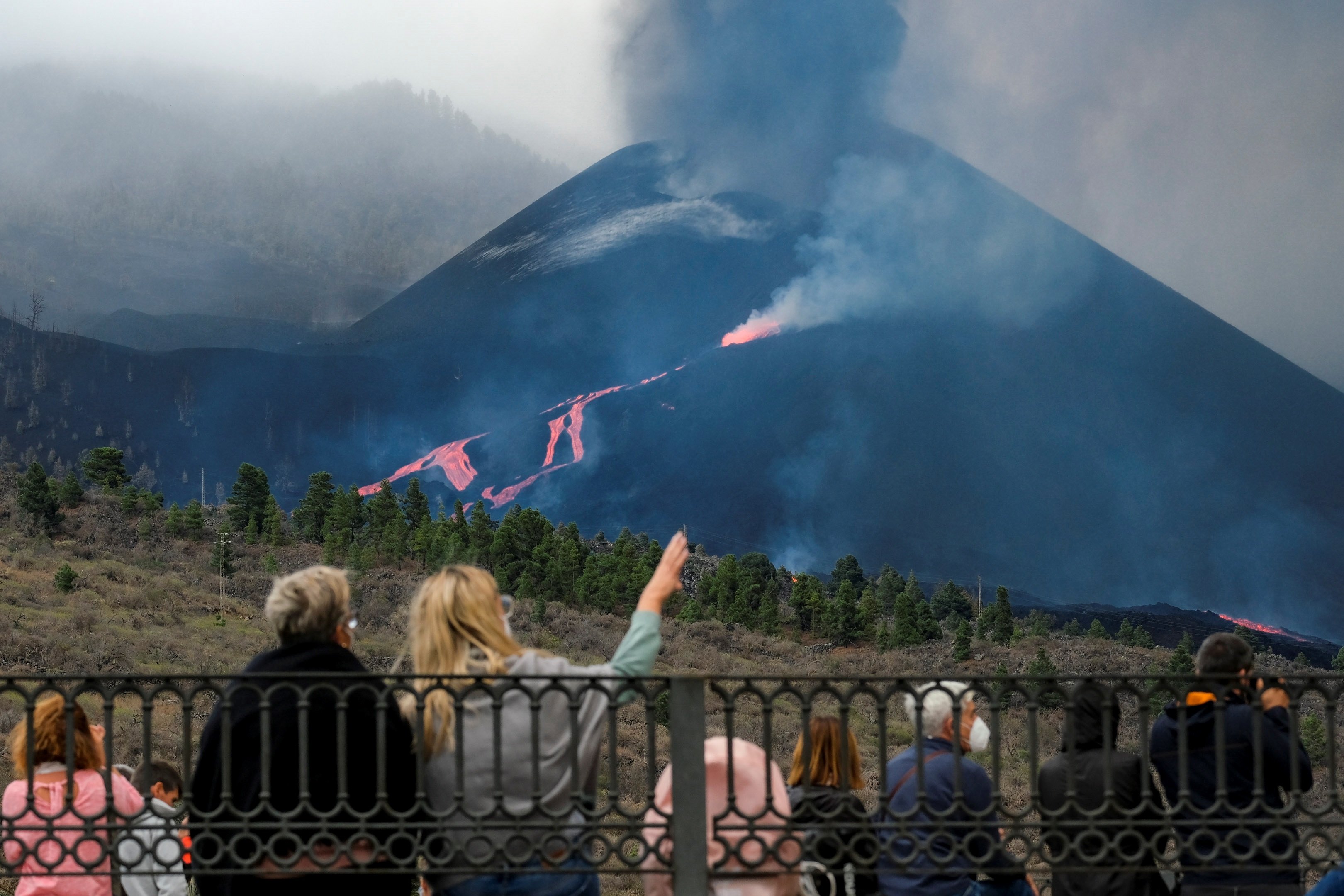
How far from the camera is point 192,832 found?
3.72 m

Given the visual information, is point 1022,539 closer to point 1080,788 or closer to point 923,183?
point 923,183

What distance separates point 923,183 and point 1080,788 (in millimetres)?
90040

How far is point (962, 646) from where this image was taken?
113ft

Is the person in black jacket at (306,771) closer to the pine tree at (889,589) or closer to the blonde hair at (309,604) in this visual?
the blonde hair at (309,604)

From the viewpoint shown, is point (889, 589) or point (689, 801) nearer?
point (689, 801)

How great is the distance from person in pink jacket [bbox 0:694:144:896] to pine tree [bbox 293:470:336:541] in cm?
3849

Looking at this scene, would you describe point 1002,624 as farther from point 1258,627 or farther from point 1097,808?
point 1097,808

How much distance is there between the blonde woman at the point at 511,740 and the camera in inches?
139

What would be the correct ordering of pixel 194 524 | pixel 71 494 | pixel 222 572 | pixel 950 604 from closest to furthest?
pixel 222 572 → pixel 194 524 → pixel 71 494 → pixel 950 604

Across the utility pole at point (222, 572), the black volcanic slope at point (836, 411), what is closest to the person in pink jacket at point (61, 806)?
the utility pole at point (222, 572)

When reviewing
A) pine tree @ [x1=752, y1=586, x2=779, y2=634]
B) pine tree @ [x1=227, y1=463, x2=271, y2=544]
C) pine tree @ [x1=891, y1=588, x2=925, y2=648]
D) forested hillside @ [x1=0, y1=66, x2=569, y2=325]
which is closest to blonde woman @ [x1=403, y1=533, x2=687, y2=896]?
pine tree @ [x1=752, y1=586, x2=779, y2=634]

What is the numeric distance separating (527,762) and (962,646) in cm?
3230

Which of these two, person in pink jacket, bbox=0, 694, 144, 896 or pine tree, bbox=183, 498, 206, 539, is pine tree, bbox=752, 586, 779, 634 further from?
person in pink jacket, bbox=0, 694, 144, 896

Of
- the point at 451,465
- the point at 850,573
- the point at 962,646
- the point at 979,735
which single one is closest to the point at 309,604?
the point at 979,735
